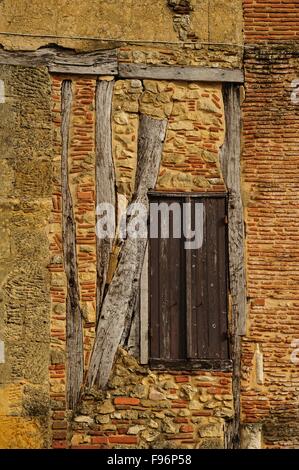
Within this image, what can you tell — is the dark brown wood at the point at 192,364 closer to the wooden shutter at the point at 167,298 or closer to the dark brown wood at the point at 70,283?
the wooden shutter at the point at 167,298

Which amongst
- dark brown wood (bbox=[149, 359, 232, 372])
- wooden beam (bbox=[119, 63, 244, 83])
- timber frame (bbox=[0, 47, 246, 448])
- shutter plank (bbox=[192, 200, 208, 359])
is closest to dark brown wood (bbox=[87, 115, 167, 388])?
timber frame (bbox=[0, 47, 246, 448])

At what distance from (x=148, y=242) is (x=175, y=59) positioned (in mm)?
1964

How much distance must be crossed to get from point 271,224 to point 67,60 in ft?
8.99

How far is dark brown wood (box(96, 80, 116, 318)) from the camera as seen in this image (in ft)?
31.1

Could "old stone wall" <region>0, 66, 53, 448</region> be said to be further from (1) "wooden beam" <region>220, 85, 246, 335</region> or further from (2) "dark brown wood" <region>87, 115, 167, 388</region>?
(1) "wooden beam" <region>220, 85, 246, 335</region>

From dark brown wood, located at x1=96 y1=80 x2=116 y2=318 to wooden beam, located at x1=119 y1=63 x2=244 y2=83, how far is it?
0.25 m

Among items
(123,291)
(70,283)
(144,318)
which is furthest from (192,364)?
(70,283)

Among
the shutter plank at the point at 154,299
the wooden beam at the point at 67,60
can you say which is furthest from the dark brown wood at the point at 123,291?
the wooden beam at the point at 67,60

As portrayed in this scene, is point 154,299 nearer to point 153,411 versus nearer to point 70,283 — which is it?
point 70,283

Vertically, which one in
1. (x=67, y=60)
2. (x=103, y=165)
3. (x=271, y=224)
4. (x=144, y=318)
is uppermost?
(x=67, y=60)

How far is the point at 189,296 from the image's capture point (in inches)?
373

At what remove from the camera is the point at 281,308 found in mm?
9492
